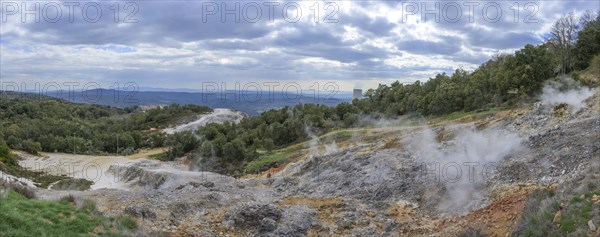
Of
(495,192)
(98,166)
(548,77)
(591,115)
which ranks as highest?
(548,77)

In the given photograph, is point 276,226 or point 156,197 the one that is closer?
point 276,226

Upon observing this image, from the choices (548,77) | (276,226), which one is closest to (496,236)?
(276,226)

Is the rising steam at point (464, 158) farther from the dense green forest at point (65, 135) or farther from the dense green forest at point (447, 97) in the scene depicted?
the dense green forest at point (65, 135)

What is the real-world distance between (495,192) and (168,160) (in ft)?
99.9

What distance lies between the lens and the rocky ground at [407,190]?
13969mm

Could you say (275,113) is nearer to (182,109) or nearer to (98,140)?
(98,140)

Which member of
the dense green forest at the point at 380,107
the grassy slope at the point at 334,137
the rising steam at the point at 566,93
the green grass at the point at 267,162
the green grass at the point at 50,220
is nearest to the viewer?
the green grass at the point at 50,220

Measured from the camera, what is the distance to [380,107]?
4291 cm

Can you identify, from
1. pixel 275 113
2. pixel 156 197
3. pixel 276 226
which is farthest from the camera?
pixel 275 113

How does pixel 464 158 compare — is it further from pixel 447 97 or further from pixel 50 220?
pixel 447 97

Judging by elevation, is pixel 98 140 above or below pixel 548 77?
below

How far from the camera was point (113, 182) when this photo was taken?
104 feet

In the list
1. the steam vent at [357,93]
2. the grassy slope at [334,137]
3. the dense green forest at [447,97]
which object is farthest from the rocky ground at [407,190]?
the steam vent at [357,93]

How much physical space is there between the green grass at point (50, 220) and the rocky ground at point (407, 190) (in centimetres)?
91
